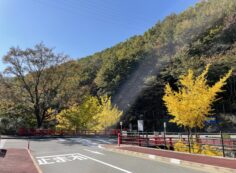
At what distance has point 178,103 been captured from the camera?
80.3 ft

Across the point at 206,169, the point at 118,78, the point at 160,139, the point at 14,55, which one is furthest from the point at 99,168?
the point at 118,78

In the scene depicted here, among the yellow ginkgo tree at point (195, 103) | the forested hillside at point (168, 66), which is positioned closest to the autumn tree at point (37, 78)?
the forested hillside at point (168, 66)

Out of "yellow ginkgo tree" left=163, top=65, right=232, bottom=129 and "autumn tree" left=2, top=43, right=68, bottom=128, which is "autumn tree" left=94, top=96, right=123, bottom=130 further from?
"yellow ginkgo tree" left=163, top=65, right=232, bottom=129

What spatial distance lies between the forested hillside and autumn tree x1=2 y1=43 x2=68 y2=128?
181 cm

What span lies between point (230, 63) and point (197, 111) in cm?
3054

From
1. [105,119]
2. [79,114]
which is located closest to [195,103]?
[79,114]

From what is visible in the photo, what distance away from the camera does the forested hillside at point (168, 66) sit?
5044 centimetres

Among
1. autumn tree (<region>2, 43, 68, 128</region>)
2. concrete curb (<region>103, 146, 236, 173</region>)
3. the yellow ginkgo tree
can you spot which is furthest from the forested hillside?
concrete curb (<region>103, 146, 236, 173</region>)

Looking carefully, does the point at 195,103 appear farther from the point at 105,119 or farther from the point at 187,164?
the point at 105,119

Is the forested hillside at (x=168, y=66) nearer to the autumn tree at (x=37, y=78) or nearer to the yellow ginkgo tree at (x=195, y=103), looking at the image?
the autumn tree at (x=37, y=78)

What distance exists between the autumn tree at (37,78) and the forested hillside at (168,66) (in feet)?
5.92

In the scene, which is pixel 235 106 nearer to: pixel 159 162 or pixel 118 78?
pixel 118 78

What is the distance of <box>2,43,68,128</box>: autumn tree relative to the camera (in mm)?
40500

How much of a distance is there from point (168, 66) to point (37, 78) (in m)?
32.6
